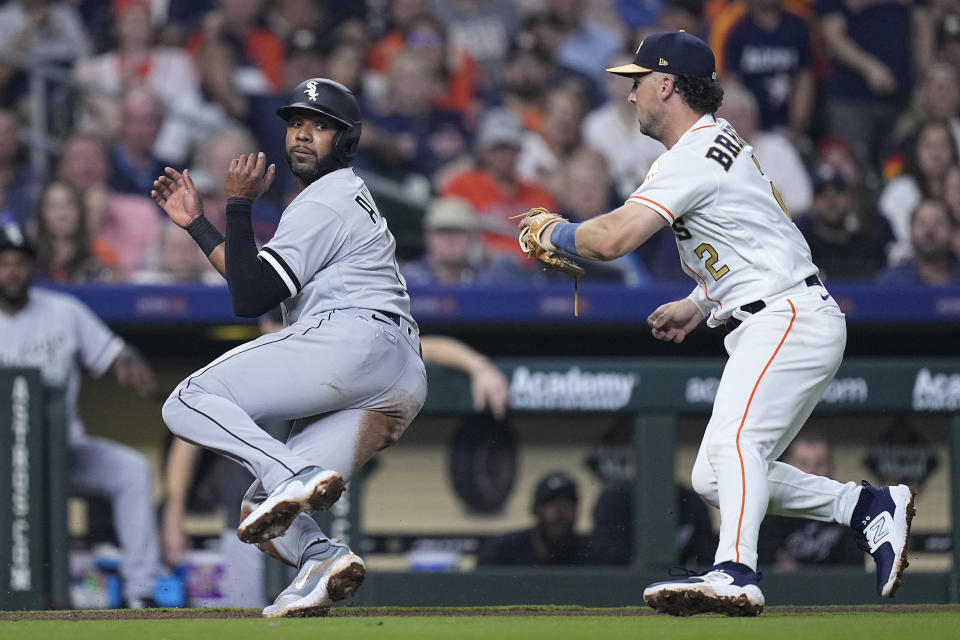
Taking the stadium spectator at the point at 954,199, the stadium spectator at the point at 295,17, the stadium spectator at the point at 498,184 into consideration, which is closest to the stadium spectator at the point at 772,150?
the stadium spectator at the point at 954,199

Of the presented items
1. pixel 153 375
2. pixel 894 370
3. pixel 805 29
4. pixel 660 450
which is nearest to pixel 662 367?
pixel 660 450

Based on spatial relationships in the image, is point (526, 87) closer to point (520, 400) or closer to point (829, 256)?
point (829, 256)

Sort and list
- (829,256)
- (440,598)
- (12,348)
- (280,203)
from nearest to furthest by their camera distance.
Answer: (440,598)
(12,348)
(829,256)
(280,203)

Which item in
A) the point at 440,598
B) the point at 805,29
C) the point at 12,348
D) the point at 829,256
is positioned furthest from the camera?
the point at 805,29

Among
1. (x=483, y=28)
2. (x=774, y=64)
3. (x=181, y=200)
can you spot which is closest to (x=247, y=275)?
(x=181, y=200)

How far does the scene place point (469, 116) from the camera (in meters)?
9.35

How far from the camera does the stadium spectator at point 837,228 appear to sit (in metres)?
8.04

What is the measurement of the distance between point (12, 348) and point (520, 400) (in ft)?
8.18

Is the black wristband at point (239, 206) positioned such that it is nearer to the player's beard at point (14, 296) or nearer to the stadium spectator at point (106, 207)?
the player's beard at point (14, 296)

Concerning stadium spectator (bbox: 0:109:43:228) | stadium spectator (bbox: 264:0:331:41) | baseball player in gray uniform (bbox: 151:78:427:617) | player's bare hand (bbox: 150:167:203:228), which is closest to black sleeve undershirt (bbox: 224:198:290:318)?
baseball player in gray uniform (bbox: 151:78:427:617)

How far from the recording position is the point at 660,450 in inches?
255

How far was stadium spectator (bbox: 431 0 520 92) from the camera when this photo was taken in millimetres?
9969

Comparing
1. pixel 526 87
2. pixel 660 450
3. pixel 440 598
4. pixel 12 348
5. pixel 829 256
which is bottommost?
pixel 440 598

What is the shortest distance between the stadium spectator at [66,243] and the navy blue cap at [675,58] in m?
3.84
